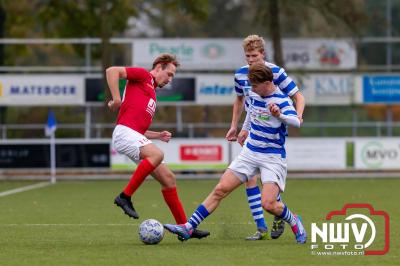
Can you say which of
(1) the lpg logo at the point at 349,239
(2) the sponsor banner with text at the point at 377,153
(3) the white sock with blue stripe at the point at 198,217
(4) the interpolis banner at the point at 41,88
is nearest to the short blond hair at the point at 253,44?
(3) the white sock with blue stripe at the point at 198,217

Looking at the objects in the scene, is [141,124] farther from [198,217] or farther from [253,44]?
[253,44]

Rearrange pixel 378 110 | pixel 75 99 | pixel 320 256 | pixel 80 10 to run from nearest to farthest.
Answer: pixel 320 256, pixel 75 99, pixel 80 10, pixel 378 110

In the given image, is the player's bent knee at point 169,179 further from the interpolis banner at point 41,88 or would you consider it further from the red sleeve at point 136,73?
the interpolis banner at point 41,88

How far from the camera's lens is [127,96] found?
1127 centimetres

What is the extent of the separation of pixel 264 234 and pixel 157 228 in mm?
1261

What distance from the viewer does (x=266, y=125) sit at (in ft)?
35.3

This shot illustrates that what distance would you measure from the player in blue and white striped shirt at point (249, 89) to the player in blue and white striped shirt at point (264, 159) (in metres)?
0.26

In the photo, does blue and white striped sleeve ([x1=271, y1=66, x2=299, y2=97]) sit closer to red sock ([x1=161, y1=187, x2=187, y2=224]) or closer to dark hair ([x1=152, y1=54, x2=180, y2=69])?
dark hair ([x1=152, y1=54, x2=180, y2=69])

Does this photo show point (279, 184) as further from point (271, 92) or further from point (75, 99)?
point (75, 99)

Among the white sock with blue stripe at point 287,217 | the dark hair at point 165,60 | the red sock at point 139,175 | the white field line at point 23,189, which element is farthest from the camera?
the white field line at point 23,189

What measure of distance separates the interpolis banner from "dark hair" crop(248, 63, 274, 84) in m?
24.3

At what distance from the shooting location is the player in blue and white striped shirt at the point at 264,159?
10609mm

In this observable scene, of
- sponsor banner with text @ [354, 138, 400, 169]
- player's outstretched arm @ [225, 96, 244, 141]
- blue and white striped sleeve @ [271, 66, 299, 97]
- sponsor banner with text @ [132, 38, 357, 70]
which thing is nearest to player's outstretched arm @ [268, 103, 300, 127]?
blue and white striped sleeve @ [271, 66, 299, 97]

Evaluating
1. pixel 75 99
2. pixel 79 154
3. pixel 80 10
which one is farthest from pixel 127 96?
pixel 80 10
